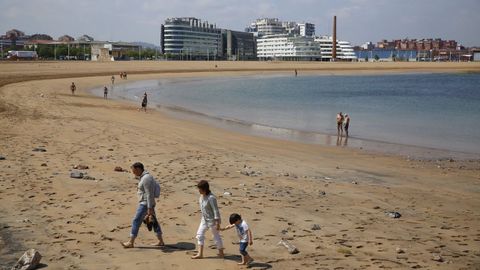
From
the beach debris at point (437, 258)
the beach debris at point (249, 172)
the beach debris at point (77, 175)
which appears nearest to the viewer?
the beach debris at point (437, 258)

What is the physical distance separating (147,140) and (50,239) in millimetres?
11708

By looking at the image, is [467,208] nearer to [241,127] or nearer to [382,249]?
[382,249]

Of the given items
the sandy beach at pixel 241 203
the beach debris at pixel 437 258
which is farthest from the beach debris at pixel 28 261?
the beach debris at pixel 437 258

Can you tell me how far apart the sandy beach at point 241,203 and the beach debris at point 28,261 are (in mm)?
296

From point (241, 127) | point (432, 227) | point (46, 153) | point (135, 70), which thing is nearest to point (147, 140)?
point (46, 153)

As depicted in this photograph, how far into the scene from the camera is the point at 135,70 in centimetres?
9925

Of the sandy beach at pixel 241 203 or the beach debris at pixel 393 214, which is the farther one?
the beach debris at pixel 393 214

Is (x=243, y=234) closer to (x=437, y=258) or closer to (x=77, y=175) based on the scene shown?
(x=437, y=258)

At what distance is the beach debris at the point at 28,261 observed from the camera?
7.27 meters

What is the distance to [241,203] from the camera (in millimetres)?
11078

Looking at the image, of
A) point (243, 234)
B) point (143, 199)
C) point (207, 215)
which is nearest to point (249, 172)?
point (143, 199)

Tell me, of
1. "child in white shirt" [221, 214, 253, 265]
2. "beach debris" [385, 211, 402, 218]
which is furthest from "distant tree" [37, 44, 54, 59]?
"child in white shirt" [221, 214, 253, 265]

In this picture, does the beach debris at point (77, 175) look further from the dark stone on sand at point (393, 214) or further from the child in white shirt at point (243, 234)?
the dark stone on sand at point (393, 214)

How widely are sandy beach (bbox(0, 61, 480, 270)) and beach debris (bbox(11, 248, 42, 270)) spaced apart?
11.7 inches
